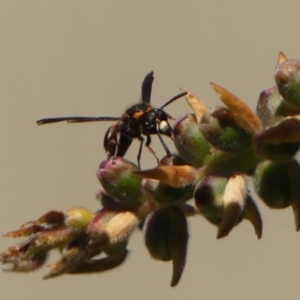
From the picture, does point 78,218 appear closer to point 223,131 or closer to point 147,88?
point 223,131

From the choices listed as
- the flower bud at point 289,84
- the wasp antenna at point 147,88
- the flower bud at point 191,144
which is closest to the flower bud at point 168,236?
the flower bud at point 191,144

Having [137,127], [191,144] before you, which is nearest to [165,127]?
[137,127]

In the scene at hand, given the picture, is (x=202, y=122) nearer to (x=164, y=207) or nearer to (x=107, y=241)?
(x=164, y=207)

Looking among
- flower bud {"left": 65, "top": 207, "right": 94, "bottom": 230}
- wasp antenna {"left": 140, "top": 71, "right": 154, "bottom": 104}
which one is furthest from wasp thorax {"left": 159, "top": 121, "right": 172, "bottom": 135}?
flower bud {"left": 65, "top": 207, "right": 94, "bottom": 230}

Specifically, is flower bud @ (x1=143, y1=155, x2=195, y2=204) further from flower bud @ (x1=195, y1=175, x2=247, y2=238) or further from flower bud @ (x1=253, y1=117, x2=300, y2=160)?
flower bud @ (x1=253, y1=117, x2=300, y2=160)

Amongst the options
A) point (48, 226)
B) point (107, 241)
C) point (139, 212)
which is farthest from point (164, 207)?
point (48, 226)

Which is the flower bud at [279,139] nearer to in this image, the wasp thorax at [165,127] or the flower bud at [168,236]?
the flower bud at [168,236]

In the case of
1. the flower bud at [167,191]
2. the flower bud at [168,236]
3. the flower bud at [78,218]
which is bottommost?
the flower bud at [168,236]

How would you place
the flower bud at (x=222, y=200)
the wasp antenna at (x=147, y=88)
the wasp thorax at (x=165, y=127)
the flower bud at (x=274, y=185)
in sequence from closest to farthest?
the flower bud at (x=222, y=200)
the flower bud at (x=274, y=185)
the wasp thorax at (x=165, y=127)
the wasp antenna at (x=147, y=88)
